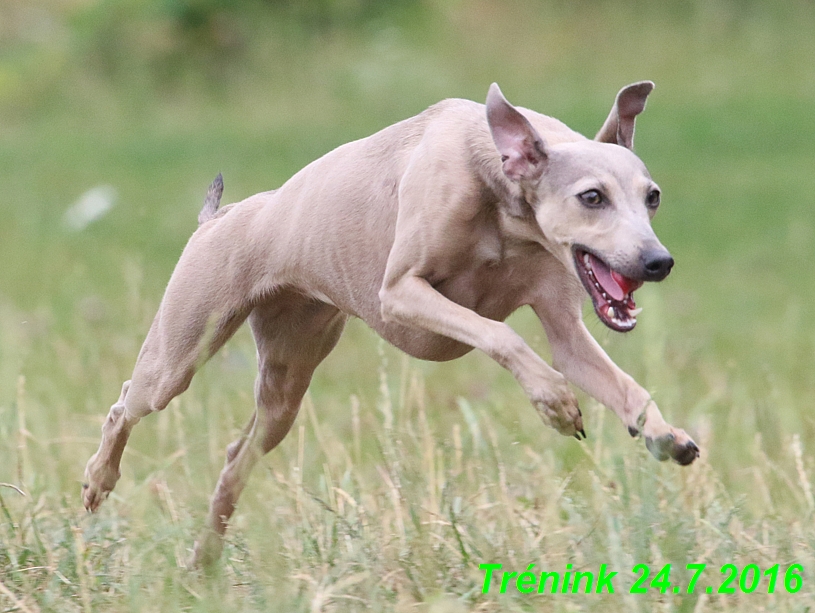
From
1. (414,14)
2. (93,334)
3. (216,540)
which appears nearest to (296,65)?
(414,14)

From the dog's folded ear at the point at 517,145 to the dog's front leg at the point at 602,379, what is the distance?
0.58 metres

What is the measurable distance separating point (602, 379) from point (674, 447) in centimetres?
50

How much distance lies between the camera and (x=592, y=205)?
4.67 m

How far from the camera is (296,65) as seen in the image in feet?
74.0

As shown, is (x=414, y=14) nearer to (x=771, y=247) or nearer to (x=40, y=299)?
(x=771, y=247)

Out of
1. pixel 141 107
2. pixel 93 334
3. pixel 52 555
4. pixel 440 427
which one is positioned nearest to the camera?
pixel 52 555

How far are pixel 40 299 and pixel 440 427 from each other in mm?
4731

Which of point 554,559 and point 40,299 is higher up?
point 554,559

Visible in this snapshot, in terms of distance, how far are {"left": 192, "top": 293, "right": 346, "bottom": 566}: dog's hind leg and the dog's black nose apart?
1.87 metres

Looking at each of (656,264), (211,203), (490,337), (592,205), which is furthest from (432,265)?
(211,203)

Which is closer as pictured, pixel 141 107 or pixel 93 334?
pixel 93 334

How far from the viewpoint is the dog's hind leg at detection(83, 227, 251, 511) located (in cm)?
573

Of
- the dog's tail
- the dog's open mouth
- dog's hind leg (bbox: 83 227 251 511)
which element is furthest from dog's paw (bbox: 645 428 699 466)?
the dog's tail

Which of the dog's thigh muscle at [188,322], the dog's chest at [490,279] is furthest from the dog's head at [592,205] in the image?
the dog's thigh muscle at [188,322]
